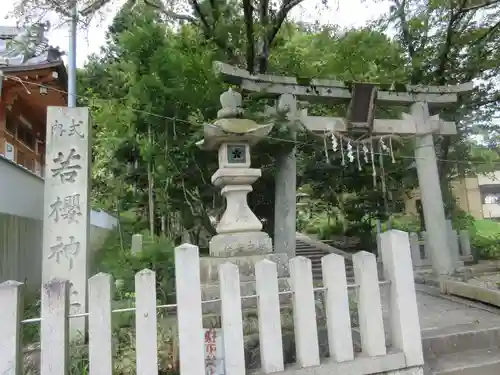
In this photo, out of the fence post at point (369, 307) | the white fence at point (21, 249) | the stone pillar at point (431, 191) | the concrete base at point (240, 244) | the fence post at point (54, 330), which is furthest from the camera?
the stone pillar at point (431, 191)

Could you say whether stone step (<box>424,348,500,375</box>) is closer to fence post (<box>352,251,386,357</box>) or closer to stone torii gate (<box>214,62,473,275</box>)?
fence post (<box>352,251,386,357</box>)

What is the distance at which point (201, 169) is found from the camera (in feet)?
30.5

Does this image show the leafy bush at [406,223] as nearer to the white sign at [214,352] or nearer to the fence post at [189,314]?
the white sign at [214,352]

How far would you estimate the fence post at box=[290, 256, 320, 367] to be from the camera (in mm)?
3455

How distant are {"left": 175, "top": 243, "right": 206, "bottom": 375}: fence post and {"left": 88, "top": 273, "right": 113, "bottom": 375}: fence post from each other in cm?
55

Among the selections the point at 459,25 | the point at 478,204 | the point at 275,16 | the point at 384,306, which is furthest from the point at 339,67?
the point at 478,204

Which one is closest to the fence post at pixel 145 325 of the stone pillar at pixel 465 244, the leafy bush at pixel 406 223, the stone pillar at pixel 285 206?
the stone pillar at pixel 285 206

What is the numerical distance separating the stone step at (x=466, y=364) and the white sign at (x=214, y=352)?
7.07 ft

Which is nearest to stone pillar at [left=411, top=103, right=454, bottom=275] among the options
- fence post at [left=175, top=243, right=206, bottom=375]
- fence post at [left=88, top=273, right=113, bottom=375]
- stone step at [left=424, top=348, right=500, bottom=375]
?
stone step at [left=424, top=348, right=500, bottom=375]

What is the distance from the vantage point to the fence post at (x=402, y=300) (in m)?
3.68

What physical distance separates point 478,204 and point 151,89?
3023 cm

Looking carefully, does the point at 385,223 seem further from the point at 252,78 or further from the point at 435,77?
the point at 252,78

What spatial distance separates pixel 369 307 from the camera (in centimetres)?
368

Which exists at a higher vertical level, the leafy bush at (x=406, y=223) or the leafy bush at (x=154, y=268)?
the leafy bush at (x=406, y=223)
